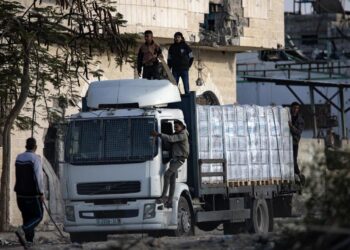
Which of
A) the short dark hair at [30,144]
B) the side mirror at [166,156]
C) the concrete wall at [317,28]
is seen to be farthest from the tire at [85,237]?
the concrete wall at [317,28]

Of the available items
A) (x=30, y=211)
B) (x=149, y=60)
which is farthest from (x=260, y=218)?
(x=30, y=211)

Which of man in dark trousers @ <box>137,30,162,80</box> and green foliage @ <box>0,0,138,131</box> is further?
green foliage @ <box>0,0,138,131</box>

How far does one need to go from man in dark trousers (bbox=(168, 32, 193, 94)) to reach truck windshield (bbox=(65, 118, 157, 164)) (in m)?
4.18

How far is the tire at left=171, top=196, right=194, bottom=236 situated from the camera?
2297 cm

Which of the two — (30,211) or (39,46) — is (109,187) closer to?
(30,211)

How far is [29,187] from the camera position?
2105cm

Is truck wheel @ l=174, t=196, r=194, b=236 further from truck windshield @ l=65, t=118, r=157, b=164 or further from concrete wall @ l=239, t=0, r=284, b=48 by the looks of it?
concrete wall @ l=239, t=0, r=284, b=48

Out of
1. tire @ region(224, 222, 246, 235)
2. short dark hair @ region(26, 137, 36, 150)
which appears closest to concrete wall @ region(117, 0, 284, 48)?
tire @ region(224, 222, 246, 235)

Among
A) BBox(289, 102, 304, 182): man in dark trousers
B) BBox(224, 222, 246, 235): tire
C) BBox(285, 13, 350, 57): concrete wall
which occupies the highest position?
BBox(285, 13, 350, 57): concrete wall

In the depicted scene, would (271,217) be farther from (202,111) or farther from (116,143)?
(116,143)

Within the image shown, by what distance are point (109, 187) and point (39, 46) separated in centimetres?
600

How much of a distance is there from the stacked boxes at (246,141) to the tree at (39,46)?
3.14 metres

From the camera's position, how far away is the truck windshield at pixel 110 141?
72.8ft

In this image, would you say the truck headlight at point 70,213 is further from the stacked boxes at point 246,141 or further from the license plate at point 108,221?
the stacked boxes at point 246,141
